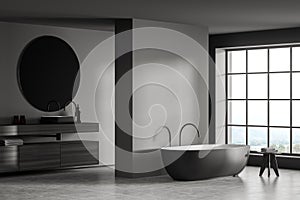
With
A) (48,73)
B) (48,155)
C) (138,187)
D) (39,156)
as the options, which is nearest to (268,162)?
(138,187)

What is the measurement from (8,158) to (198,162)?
2770 mm

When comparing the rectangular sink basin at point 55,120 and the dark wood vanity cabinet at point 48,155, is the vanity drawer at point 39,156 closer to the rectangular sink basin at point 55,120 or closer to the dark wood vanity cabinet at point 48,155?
the dark wood vanity cabinet at point 48,155

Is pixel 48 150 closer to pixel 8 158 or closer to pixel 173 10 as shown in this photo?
pixel 8 158

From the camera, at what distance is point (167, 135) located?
31.4 feet

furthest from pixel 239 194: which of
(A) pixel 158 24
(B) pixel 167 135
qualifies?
(A) pixel 158 24

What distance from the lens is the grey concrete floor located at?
23.7ft

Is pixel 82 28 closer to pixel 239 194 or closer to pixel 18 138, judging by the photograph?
pixel 18 138

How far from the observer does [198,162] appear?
27.7 ft

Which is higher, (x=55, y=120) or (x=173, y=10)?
(x=173, y=10)

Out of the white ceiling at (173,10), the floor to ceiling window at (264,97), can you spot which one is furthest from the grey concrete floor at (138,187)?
the white ceiling at (173,10)

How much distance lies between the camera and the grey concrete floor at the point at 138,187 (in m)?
7.24

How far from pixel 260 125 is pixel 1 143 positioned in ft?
15.4

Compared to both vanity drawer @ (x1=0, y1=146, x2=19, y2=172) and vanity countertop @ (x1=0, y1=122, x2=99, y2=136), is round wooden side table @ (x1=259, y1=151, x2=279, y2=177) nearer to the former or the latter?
vanity countertop @ (x1=0, y1=122, x2=99, y2=136)

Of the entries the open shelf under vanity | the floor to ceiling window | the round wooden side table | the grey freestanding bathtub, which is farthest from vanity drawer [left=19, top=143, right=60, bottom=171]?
the floor to ceiling window
